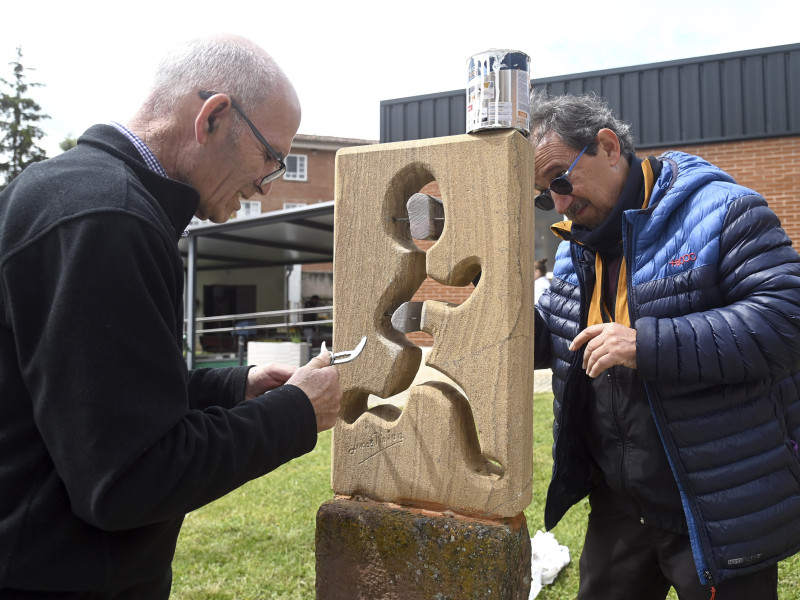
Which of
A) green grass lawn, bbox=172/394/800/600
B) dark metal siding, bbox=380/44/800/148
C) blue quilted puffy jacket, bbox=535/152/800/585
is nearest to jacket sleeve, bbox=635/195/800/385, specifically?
blue quilted puffy jacket, bbox=535/152/800/585

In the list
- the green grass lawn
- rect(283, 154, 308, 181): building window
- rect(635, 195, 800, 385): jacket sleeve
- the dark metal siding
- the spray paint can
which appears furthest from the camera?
rect(283, 154, 308, 181): building window

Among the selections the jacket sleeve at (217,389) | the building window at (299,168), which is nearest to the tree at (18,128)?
the building window at (299,168)

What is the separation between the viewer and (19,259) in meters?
0.89

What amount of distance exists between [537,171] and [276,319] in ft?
57.9

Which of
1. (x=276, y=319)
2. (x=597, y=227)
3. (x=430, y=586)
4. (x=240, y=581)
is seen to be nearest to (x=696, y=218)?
(x=597, y=227)

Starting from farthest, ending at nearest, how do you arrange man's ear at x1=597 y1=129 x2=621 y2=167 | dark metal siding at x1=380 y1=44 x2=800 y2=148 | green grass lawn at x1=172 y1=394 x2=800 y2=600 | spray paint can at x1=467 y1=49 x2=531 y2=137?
dark metal siding at x1=380 y1=44 x2=800 y2=148 → green grass lawn at x1=172 y1=394 x2=800 y2=600 → man's ear at x1=597 y1=129 x2=621 y2=167 → spray paint can at x1=467 y1=49 x2=531 y2=137

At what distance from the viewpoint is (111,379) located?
0.87 meters

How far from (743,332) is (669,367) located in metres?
0.18

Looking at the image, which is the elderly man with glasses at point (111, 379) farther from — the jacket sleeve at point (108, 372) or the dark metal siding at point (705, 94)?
the dark metal siding at point (705, 94)

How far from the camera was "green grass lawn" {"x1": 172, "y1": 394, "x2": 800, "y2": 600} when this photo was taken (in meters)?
2.97

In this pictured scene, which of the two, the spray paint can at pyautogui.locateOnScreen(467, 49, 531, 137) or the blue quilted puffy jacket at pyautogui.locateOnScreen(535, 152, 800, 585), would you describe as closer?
the spray paint can at pyautogui.locateOnScreen(467, 49, 531, 137)

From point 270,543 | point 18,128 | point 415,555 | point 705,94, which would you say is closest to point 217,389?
point 415,555

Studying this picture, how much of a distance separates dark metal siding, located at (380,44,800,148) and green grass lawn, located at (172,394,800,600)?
6449 mm

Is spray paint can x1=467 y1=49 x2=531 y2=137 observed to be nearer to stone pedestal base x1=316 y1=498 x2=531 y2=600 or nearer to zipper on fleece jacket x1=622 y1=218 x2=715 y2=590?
zipper on fleece jacket x1=622 y1=218 x2=715 y2=590
